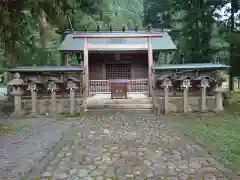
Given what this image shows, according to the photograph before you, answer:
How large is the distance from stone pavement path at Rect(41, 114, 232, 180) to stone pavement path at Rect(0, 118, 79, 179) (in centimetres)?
47

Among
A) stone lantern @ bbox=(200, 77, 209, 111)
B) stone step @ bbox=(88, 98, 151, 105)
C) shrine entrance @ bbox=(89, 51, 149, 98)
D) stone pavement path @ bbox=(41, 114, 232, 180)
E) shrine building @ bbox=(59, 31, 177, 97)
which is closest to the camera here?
stone pavement path @ bbox=(41, 114, 232, 180)

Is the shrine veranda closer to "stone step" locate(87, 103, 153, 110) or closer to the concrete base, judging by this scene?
the concrete base

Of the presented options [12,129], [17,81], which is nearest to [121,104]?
[17,81]

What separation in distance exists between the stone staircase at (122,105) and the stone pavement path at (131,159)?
4.36 m

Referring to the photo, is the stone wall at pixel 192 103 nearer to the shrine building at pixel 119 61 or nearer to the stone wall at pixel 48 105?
the shrine building at pixel 119 61

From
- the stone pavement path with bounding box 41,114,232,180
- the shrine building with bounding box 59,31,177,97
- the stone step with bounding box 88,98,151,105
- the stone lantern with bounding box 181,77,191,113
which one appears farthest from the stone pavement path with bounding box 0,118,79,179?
the shrine building with bounding box 59,31,177,97

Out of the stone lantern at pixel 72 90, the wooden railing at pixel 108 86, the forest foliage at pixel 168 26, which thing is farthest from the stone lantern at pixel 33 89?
the wooden railing at pixel 108 86

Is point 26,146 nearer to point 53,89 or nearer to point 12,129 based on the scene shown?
point 12,129

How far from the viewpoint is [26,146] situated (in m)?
5.65

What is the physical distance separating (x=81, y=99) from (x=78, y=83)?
2.38 ft

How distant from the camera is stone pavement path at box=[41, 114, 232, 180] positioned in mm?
3807

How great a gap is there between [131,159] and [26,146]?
2.45 metres

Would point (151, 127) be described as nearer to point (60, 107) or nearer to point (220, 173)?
point (220, 173)

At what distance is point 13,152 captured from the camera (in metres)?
5.15
